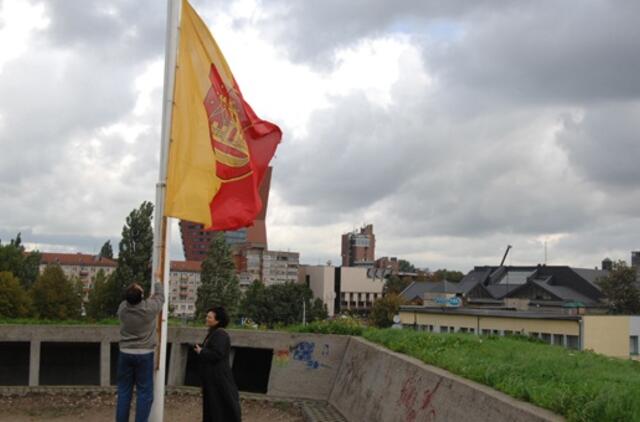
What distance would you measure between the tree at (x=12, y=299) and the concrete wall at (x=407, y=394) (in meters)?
47.7

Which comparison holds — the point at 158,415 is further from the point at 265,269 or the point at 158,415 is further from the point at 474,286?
the point at 265,269

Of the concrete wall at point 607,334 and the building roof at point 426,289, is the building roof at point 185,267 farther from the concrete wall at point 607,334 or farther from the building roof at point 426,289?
the concrete wall at point 607,334

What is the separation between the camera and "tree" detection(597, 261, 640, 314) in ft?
210

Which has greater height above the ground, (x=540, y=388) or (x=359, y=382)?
(x=540, y=388)

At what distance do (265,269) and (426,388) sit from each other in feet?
449

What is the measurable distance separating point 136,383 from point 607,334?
2835 centimetres

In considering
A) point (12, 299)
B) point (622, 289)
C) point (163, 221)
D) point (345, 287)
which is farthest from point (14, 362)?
point (345, 287)

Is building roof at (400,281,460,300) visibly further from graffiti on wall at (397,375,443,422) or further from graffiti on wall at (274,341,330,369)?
graffiti on wall at (397,375,443,422)

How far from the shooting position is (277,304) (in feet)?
277

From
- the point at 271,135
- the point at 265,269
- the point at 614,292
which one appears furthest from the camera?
the point at 265,269

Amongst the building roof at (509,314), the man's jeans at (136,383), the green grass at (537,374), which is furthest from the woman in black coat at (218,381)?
the building roof at (509,314)

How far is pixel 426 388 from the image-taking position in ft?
25.3

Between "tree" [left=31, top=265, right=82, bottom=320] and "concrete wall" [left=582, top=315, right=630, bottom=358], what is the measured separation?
41912 mm

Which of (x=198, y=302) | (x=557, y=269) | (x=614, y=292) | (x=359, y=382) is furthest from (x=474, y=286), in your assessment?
(x=359, y=382)
